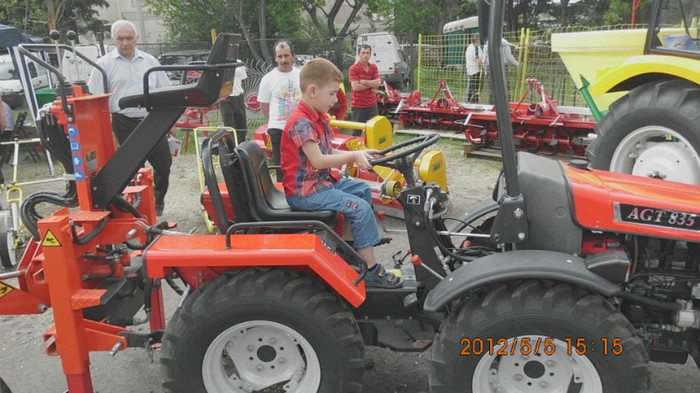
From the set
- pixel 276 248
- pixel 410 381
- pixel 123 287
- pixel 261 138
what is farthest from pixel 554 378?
pixel 261 138

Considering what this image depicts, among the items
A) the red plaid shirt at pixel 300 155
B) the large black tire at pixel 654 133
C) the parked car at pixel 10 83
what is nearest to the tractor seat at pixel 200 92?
the red plaid shirt at pixel 300 155

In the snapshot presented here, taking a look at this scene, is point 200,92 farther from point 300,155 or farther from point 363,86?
point 363,86

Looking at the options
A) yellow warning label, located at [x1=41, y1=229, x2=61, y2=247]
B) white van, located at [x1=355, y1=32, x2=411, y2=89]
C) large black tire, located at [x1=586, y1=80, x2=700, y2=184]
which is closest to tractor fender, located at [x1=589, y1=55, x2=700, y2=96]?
large black tire, located at [x1=586, y1=80, x2=700, y2=184]

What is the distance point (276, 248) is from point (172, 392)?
2.58 feet

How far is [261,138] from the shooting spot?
6.92 meters

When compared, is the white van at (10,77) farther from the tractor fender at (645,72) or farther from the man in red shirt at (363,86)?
the tractor fender at (645,72)

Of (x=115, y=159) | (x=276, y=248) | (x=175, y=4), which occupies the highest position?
(x=175, y=4)

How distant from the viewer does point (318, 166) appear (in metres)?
2.81

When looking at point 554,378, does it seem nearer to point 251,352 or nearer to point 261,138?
point 251,352

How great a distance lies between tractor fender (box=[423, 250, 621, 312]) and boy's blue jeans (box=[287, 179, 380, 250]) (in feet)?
1.69

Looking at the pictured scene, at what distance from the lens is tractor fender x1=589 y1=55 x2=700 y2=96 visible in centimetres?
448

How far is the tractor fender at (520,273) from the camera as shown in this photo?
2.22m

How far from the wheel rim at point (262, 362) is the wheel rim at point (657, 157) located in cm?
337

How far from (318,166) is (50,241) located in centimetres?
126
